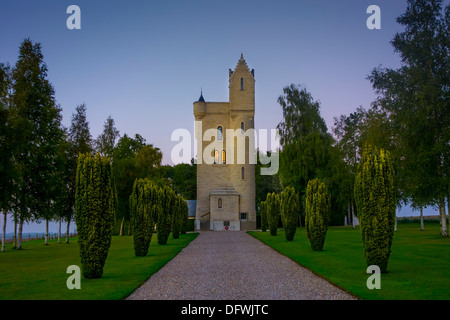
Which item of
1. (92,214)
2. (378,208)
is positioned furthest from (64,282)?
(378,208)

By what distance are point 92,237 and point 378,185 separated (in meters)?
8.45

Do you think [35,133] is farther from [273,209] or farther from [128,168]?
[128,168]

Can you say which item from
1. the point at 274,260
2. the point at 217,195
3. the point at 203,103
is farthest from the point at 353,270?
the point at 203,103

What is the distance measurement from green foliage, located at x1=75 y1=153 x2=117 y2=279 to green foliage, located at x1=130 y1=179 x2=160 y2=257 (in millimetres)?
7071

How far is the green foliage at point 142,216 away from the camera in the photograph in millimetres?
19094

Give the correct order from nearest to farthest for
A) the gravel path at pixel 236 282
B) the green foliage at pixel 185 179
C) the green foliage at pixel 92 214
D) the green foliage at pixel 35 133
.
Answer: the gravel path at pixel 236 282, the green foliage at pixel 92 214, the green foliage at pixel 35 133, the green foliage at pixel 185 179

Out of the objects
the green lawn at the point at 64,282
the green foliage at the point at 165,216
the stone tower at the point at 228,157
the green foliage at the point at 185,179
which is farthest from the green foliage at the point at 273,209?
the green foliage at the point at 185,179

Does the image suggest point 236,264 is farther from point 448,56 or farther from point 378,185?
point 448,56

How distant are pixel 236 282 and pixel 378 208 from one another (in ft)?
15.3

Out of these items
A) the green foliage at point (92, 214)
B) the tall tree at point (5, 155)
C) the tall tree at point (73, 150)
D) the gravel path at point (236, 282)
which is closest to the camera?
the gravel path at point (236, 282)

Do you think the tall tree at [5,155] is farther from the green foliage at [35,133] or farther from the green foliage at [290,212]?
the green foliage at [290,212]

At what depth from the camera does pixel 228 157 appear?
52.8 metres

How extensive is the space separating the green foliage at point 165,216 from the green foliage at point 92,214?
1245 cm

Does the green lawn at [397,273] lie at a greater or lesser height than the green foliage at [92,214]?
lesser
